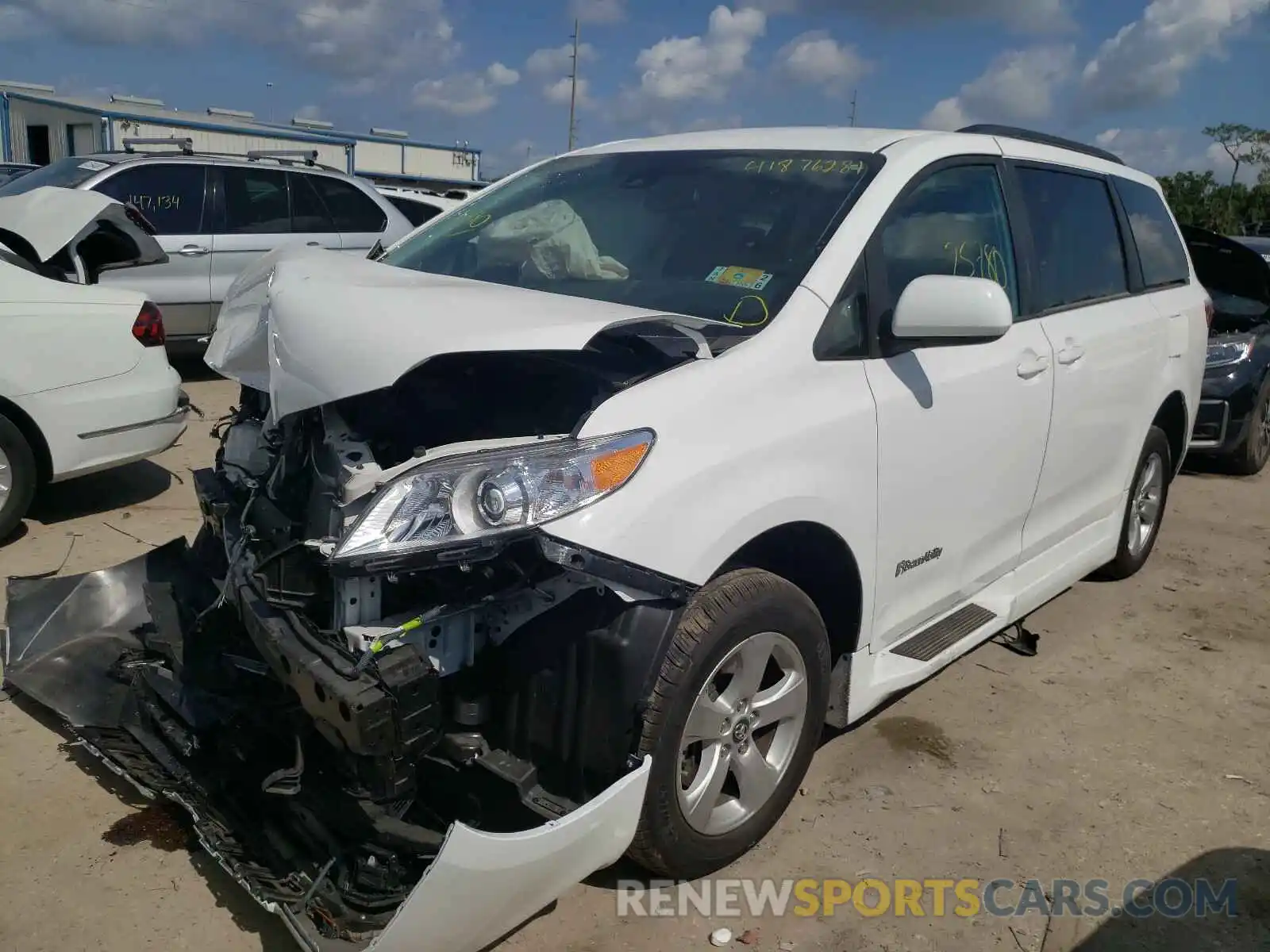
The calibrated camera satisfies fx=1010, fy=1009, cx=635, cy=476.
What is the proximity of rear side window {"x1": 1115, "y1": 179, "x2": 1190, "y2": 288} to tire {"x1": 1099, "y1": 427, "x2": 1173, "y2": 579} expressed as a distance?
0.74 metres

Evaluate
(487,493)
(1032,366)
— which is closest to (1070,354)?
(1032,366)

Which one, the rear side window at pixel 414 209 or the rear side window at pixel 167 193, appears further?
the rear side window at pixel 414 209

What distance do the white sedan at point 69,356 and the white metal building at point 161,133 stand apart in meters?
16.2

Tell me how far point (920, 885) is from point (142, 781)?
2106 mm

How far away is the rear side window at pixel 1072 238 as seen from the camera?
12.4 ft

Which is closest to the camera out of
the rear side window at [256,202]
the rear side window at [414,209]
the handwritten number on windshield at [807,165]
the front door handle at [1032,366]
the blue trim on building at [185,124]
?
the handwritten number on windshield at [807,165]

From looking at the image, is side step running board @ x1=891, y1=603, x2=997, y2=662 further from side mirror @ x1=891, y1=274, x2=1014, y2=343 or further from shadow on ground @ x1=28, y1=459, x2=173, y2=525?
shadow on ground @ x1=28, y1=459, x2=173, y2=525

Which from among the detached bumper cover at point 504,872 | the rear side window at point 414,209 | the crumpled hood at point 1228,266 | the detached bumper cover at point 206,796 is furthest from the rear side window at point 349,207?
the detached bumper cover at point 504,872

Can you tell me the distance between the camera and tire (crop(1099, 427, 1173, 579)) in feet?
15.4

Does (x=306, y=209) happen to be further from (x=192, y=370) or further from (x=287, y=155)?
(x=192, y=370)

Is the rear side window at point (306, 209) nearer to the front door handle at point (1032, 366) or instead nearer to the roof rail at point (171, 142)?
the roof rail at point (171, 142)

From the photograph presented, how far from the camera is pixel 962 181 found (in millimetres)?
A: 3393

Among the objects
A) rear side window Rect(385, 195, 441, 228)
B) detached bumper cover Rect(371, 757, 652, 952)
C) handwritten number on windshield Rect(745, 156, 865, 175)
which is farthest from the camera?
rear side window Rect(385, 195, 441, 228)

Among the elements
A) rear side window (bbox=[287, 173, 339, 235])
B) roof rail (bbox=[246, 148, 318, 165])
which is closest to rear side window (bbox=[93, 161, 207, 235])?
roof rail (bbox=[246, 148, 318, 165])
